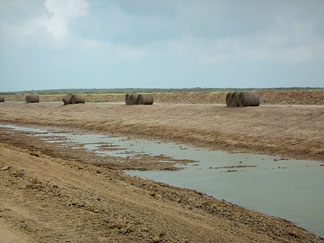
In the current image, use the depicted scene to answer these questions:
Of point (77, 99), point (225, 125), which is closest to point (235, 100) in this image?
point (225, 125)

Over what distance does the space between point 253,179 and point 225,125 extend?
1236 cm

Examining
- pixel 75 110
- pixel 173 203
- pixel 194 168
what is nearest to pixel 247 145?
pixel 194 168

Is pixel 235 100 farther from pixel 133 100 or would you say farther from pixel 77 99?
pixel 77 99

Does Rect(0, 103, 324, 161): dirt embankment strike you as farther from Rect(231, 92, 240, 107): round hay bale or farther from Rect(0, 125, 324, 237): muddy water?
Rect(0, 125, 324, 237): muddy water

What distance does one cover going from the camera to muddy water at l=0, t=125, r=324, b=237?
10.4 m

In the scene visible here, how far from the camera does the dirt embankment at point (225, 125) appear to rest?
2044cm

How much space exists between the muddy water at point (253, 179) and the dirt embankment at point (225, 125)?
77.9 inches

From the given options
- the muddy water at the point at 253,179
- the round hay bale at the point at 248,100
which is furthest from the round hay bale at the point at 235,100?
the muddy water at the point at 253,179

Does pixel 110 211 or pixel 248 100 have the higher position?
pixel 248 100

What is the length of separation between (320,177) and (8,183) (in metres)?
9.20

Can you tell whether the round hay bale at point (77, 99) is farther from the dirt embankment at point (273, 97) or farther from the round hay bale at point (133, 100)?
the dirt embankment at point (273, 97)

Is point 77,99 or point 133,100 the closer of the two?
point 133,100

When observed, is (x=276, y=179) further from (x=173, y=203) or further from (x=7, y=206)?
(x=7, y=206)

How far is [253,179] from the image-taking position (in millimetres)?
13711
